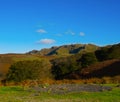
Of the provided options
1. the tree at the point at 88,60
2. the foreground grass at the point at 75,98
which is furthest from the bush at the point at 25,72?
the foreground grass at the point at 75,98

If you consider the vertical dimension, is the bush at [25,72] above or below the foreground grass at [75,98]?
above

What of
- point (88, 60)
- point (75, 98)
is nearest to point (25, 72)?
point (88, 60)

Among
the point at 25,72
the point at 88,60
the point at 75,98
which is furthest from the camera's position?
the point at 88,60

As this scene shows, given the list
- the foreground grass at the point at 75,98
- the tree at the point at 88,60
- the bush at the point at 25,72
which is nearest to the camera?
the foreground grass at the point at 75,98

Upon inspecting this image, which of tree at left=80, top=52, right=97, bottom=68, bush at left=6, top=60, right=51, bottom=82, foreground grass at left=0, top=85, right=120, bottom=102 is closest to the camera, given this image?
foreground grass at left=0, top=85, right=120, bottom=102

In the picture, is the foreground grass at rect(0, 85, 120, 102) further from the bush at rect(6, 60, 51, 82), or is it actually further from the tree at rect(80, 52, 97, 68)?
the tree at rect(80, 52, 97, 68)

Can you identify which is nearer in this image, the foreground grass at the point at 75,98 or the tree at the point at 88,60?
the foreground grass at the point at 75,98

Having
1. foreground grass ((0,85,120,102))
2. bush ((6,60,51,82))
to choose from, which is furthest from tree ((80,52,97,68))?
foreground grass ((0,85,120,102))

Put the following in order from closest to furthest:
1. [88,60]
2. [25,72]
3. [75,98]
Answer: [75,98] → [25,72] → [88,60]

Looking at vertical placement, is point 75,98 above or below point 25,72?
below

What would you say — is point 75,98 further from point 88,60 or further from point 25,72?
point 88,60

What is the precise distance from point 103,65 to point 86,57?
32163 millimetres

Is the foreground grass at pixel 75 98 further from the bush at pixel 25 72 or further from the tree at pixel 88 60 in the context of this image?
the tree at pixel 88 60

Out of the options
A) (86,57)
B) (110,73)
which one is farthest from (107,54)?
(110,73)
